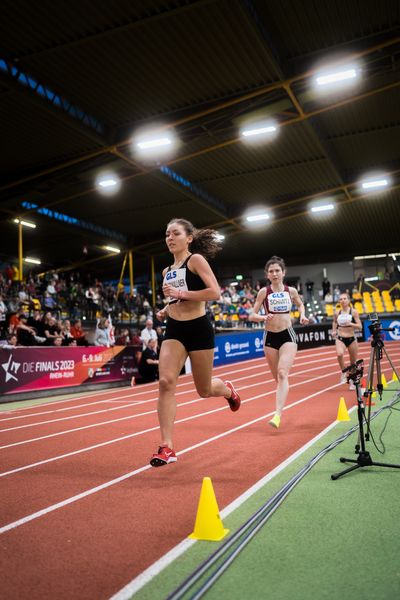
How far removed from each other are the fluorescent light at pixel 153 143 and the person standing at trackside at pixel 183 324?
541 inches

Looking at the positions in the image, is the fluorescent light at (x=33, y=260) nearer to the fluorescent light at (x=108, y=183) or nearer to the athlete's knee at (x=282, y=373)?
the fluorescent light at (x=108, y=183)

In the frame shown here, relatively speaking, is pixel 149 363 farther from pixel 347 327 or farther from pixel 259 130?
pixel 259 130

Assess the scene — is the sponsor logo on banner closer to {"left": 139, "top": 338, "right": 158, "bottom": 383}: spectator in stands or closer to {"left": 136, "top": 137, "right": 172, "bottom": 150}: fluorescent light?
{"left": 139, "top": 338, "right": 158, "bottom": 383}: spectator in stands

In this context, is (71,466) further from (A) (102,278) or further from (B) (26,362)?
(A) (102,278)

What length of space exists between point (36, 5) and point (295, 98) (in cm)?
847

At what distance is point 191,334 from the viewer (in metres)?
4.66

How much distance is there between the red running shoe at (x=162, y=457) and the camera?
4.25 metres

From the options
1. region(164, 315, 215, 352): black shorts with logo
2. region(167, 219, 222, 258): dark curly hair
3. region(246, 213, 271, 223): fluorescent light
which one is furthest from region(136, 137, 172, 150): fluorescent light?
region(164, 315, 215, 352): black shorts with logo

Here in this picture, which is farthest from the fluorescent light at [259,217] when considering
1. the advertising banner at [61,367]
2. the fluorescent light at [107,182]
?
the advertising banner at [61,367]

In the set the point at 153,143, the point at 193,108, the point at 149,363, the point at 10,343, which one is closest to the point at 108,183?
the point at 153,143

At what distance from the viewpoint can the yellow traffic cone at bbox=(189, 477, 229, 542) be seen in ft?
9.61

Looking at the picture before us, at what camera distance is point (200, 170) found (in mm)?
22844

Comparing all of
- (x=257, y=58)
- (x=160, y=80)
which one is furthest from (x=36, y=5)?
(x=257, y=58)

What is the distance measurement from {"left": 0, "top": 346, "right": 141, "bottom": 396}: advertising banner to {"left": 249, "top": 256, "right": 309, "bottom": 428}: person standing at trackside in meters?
7.43
